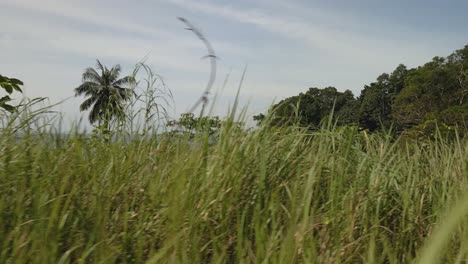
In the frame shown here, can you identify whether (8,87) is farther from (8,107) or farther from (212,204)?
(212,204)

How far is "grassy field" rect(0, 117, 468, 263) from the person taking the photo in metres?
1.50

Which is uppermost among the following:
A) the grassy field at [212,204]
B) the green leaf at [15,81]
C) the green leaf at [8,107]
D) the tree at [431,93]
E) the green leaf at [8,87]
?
the tree at [431,93]

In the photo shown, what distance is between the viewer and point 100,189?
6.00ft

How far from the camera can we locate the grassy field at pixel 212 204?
59.1 inches

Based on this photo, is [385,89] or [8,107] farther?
[385,89]

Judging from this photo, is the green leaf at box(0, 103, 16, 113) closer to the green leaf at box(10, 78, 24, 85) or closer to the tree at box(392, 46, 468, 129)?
the green leaf at box(10, 78, 24, 85)

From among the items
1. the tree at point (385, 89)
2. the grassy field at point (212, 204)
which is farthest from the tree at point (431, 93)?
the grassy field at point (212, 204)

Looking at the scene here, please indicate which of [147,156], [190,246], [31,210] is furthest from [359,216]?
[31,210]

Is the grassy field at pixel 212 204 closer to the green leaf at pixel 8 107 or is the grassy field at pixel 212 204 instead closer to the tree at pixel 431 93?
the green leaf at pixel 8 107

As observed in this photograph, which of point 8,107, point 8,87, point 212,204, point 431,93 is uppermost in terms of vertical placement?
point 431,93

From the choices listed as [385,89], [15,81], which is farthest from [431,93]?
[15,81]

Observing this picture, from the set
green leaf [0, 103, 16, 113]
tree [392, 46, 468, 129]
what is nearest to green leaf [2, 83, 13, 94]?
green leaf [0, 103, 16, 113]

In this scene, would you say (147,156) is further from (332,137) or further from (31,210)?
(332,137)

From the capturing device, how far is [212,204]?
1.82 meters
